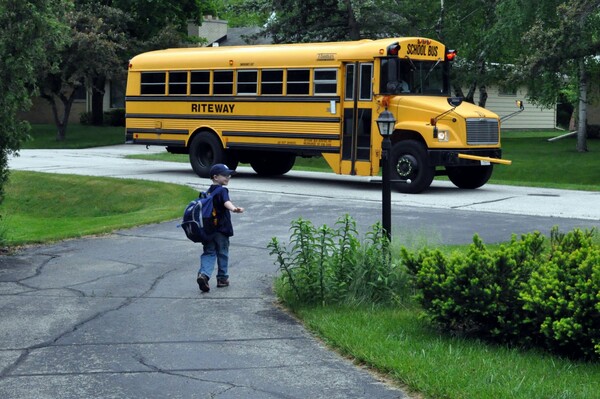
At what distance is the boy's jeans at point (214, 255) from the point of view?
33.1 ft

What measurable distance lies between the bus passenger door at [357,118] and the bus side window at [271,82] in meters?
1.73

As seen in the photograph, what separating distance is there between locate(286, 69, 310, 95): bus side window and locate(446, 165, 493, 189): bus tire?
3.40 m

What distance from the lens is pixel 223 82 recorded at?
22.3m

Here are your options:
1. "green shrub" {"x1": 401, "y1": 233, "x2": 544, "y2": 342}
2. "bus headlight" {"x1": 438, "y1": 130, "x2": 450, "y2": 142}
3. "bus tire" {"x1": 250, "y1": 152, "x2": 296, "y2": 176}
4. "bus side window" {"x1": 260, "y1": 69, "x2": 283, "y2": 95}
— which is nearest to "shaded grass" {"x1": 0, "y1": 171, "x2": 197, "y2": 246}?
"bus side window" {"x1": 260, "y1": 69, "x2": 283, "y2": 95}

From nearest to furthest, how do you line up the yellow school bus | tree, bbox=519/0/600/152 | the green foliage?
the green foliage, the yellow school bus, tree, bbox=519/0/600/152

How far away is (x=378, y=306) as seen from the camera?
8.98m

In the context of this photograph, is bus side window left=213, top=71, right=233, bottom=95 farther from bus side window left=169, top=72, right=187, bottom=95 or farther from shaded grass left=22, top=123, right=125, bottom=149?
shaded grass left=22, top=123, right=125, bottom=149

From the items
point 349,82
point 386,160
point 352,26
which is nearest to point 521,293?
point 386,160

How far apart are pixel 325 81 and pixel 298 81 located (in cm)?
76

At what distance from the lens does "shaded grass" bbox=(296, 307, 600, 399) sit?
6.26 m

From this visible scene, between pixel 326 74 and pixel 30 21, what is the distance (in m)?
9.19

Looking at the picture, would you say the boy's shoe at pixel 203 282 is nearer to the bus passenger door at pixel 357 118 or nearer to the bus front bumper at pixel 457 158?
the bus front bumper at pixel 457 158

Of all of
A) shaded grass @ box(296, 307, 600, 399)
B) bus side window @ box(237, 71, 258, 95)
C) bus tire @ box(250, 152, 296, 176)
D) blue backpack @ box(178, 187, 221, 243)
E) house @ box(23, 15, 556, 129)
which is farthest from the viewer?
house @ box(23, 15, 556, 129)

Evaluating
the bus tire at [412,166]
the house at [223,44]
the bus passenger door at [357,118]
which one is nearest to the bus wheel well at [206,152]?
the bus passenger door at [357,118]
